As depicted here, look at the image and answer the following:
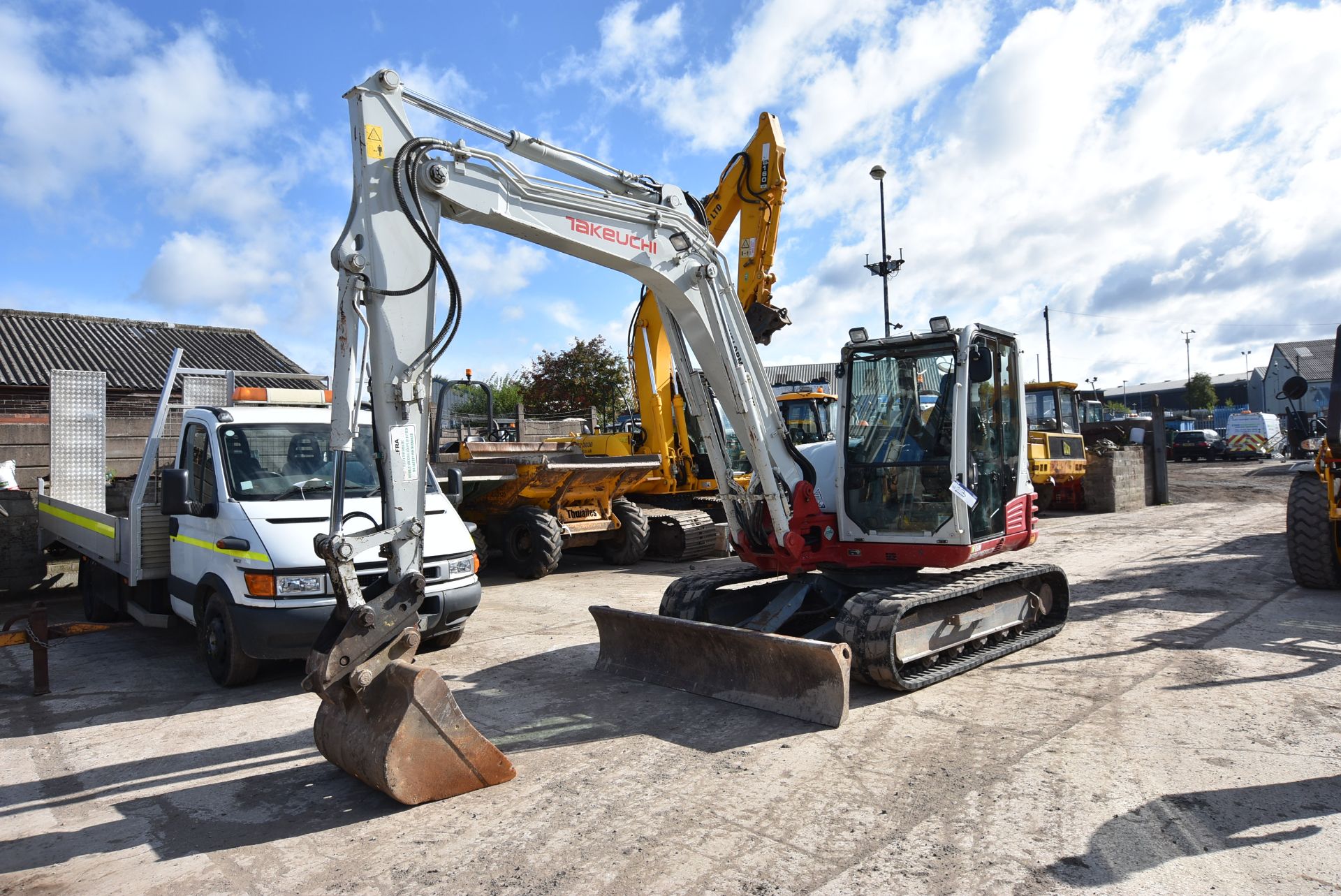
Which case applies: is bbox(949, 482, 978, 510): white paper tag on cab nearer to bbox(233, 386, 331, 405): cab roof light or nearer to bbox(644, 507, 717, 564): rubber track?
bbox(233, 386, 331, 405): cab roof light

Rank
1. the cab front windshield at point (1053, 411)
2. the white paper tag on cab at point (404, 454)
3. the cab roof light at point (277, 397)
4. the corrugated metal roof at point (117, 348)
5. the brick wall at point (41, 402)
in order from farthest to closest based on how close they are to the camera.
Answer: the corrugated metal roof at point (117, 348) → the cab front windshield at point (1053, 411) → the brick wall at point (41, 402) → the cab roof light at point (277, 397) → the white paper tag on cab at point (404, 454)

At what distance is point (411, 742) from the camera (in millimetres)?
4176

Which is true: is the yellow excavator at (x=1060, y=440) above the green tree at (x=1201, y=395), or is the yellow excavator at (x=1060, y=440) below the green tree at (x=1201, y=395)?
below

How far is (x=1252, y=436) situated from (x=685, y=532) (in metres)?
35.6

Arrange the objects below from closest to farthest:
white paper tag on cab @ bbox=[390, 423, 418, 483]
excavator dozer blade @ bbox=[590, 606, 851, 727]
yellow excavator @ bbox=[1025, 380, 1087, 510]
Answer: white paper tag on cab @ bbox=[390, 423, 418, 483] < excavator dozer blade @ bbox=[590, 606, 851, 727] < yellow excavator @ bbox=[1025, 380, 1087, 510]

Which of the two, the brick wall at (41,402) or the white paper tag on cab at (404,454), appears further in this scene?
the brick wall at (41,402)

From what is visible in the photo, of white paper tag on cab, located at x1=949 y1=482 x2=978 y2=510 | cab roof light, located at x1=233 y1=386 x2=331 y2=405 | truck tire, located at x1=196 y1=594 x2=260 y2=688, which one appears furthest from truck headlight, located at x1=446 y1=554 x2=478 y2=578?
white paper tag on cab, located at x1=949 y1=482 x2=978 y2=510

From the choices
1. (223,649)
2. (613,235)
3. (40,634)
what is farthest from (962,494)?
(40,634)

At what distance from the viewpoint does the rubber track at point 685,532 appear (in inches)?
476

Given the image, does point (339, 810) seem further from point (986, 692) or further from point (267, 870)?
point (986, 692)

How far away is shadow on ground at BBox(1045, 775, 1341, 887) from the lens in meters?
3.43

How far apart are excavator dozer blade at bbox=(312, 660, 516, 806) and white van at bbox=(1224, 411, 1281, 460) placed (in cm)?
4107

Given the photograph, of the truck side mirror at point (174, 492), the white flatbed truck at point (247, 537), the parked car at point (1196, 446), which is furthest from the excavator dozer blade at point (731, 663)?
the parked car at point (1196, 446)

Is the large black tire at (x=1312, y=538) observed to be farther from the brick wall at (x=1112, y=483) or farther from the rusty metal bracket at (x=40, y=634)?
the rusty metal bracket at (x=40, y=634)
